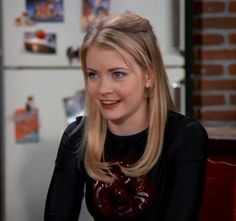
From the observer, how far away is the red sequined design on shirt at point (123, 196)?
120cm

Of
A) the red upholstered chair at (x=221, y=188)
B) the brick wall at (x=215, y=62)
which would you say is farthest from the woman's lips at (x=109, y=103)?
the brick wall at (x=215, y=62)

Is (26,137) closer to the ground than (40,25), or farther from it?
closer to the ground

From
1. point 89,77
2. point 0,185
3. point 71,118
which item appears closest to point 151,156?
point 89,77

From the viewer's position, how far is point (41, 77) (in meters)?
2.31

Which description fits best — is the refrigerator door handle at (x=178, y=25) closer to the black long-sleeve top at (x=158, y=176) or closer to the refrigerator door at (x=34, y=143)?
the refrigerator door at (x=34, y=143)

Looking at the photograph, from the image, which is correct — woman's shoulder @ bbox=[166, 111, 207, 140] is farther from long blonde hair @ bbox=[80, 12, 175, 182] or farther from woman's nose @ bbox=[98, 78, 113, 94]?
woman's nose @ bbox=[98, 78, 113, 94]

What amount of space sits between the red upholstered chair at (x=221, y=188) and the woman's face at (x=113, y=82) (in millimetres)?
338

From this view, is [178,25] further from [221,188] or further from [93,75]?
[93,75]

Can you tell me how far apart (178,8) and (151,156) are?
1.25 metres

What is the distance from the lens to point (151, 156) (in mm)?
1219

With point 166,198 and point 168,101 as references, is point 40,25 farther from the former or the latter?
point 166,198

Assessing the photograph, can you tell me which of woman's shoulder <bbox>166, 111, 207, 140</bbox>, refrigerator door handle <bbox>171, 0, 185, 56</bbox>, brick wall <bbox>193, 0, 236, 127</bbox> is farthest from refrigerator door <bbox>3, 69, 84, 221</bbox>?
woman's shoulder <bbox>166, 111, 207, 140</bbox>

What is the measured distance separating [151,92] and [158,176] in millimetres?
214

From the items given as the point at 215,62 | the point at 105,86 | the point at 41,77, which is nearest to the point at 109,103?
the point at 105,86
